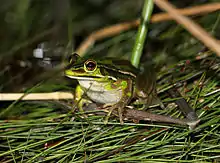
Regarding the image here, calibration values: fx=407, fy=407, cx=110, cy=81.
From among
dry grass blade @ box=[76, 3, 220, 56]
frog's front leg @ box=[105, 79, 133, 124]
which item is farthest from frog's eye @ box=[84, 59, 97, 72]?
dry grass blade @ box=[76, 3, 220, 56]

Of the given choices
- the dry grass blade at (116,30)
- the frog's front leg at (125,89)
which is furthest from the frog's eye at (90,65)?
the dry grass blade at (116,30)

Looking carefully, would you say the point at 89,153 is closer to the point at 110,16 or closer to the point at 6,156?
the point at 6,156

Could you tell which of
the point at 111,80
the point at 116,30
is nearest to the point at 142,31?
the point at 111,80

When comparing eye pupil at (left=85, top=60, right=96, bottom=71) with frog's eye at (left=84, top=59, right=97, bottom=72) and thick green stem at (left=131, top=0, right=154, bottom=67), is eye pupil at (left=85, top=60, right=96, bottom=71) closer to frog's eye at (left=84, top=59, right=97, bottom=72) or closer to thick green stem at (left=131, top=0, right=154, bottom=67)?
frog's eye at (left=84, top=59, right=97, bottom=72)

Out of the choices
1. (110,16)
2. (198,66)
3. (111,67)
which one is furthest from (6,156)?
(110,16)

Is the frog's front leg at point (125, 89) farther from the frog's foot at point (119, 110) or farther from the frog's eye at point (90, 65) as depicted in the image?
the frog's eye at point (90, 65)

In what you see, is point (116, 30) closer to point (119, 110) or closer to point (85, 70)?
point (85, 70)

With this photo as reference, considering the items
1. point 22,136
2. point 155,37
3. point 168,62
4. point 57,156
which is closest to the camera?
point 57,156
